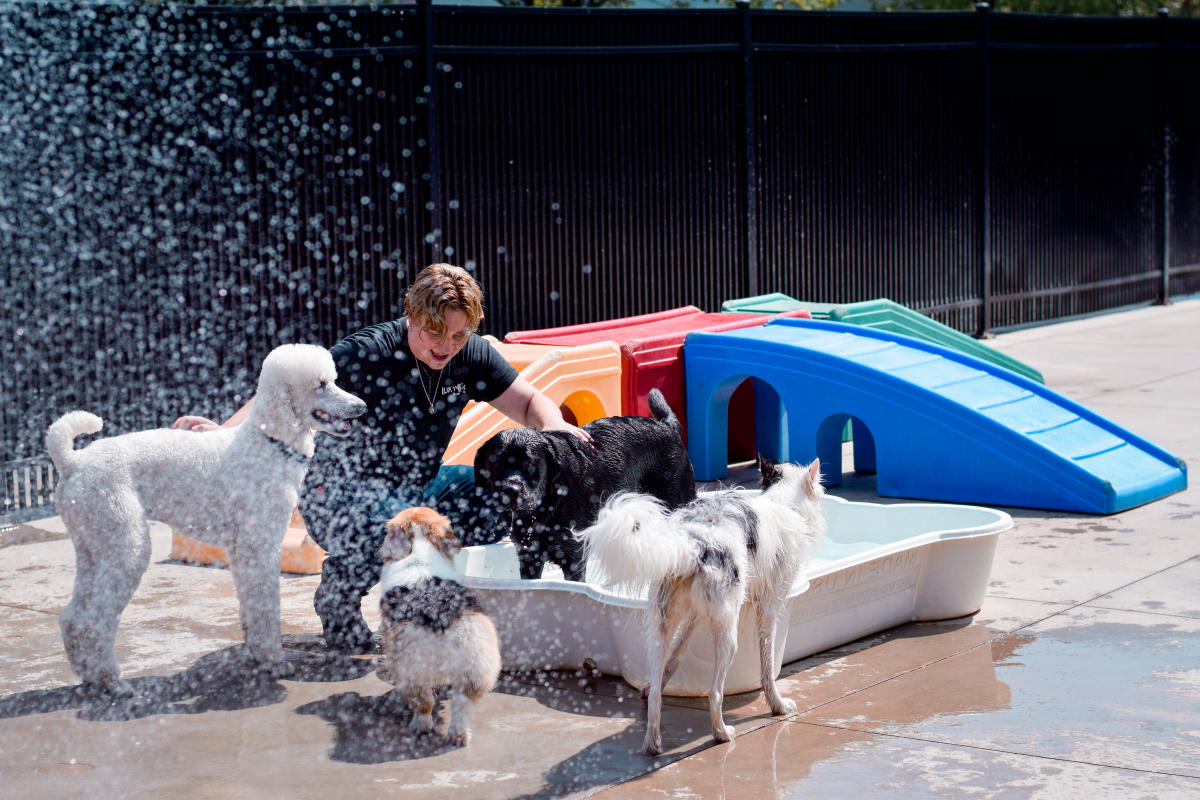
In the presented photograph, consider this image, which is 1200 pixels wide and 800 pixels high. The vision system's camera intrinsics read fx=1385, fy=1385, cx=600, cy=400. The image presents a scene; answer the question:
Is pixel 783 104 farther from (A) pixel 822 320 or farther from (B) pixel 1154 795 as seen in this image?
(B) pixel 1154 795

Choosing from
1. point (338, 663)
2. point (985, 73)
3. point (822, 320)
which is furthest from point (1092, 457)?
point (985, 73)

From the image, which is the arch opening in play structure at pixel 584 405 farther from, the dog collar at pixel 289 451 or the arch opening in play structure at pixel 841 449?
the dog collar at pixel 289 451

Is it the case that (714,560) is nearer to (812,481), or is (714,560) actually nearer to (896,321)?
(812,481)

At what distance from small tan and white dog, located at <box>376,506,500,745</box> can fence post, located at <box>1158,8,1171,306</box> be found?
15.7 m

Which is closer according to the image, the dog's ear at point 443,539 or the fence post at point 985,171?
the dog's ear at point 443,539

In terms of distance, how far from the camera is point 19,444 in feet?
27.2

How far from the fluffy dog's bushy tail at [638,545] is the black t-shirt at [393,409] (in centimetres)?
155

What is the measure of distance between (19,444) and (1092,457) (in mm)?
6334

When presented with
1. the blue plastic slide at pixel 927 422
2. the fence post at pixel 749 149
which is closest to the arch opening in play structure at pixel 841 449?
the blue plastic slide at pixel 927 422

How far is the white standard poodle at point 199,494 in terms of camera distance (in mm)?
5109

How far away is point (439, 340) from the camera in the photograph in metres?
5.69

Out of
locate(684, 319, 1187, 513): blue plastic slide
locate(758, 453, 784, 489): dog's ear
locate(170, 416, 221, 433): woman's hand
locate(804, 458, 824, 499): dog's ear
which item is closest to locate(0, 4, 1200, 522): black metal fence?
locate(684, 319, 1187, 513): blue plastic slide

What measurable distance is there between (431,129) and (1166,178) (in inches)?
471

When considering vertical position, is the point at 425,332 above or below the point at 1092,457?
above
